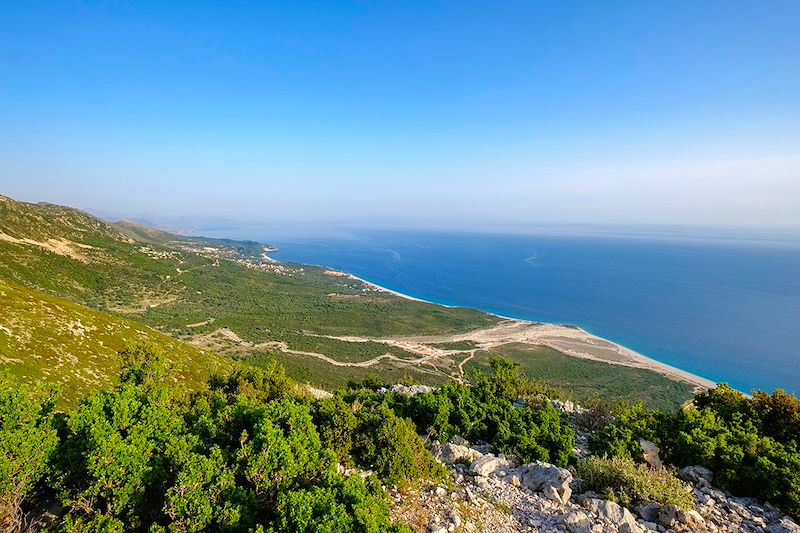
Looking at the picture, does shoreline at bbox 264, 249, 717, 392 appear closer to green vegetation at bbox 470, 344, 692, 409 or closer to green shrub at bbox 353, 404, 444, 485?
green vegetation at bbox 470, 344, 692, 409

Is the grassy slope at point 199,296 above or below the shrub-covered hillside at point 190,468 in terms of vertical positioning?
below

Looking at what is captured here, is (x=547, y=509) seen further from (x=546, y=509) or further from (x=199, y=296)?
(x=199, y=296)

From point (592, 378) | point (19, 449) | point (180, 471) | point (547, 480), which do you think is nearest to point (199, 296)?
point (592, 378)

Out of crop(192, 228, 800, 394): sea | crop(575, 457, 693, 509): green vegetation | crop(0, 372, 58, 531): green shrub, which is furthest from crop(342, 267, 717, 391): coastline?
crop(0, 372, 58, 531): green shrub

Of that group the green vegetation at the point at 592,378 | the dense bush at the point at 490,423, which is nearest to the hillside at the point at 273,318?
the green vegetation at the point at 592,378

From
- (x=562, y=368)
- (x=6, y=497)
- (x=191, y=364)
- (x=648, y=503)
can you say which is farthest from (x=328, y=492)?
(x=562, y=368)

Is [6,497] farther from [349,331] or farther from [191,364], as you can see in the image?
[349,331]

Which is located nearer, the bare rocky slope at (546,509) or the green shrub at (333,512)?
the green shrub at (333,512)

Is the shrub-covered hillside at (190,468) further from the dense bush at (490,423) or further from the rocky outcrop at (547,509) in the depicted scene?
the dense bush at (490,423)
